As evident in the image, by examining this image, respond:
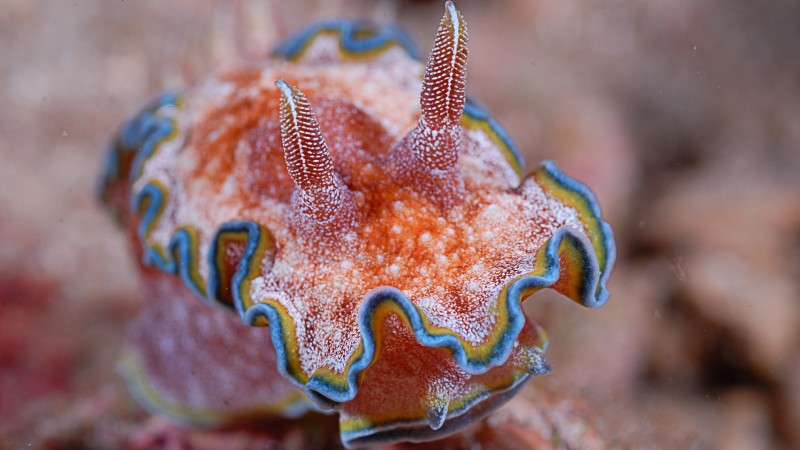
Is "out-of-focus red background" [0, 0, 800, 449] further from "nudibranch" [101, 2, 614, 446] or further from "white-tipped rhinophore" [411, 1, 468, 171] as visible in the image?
"white-tipped rhinophore" [411, 1, 468, 171]

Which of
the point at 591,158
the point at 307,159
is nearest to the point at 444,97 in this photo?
the point at 307,159

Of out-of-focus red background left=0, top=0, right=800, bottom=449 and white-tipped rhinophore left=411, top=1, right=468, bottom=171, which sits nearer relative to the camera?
white-tipped rhinophore left=411, top=1, right=468, bottom=171

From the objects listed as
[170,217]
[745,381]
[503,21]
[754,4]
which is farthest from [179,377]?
[754,4]

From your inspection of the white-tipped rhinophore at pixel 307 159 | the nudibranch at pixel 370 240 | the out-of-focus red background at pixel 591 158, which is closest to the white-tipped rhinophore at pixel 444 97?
the nudibranch at pixel 370 240

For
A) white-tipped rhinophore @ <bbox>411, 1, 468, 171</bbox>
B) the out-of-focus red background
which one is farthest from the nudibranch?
the out-of-focus red background

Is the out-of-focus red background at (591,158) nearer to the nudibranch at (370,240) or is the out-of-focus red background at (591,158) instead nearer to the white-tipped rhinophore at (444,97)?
the nudibranch at (370,240)

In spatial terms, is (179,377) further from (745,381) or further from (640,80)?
(640,80)
